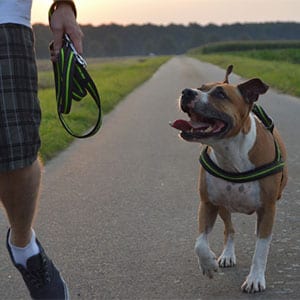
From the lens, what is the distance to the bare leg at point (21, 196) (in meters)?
2.77

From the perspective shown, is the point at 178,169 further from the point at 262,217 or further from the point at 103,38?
the point at 103,38

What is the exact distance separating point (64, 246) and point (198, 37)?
195131 mm

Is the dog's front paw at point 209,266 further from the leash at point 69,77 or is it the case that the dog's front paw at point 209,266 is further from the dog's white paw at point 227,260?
the leash at point 69,77

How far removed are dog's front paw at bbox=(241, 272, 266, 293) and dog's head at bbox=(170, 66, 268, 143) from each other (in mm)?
866

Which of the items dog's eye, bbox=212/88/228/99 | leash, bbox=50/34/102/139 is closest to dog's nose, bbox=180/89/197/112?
dog's eye, bbox=212/88/228/99

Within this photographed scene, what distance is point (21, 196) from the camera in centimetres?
285

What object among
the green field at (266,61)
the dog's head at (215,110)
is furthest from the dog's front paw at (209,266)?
the green field at (266,61)

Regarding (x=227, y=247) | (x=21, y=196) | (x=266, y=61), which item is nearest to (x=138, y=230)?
(x=227, y=247)

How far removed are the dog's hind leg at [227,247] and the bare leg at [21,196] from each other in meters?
1.52

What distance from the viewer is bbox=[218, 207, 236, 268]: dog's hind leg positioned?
13.5 feet

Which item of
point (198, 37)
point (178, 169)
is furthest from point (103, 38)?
point (178, 169)

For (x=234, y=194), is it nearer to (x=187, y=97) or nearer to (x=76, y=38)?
(x=187, y=97)

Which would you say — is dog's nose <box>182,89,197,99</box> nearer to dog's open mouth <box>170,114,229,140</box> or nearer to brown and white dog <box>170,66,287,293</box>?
brown and white dog <box>170,66,287,293</box>

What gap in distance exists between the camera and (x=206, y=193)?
3.78 meters
